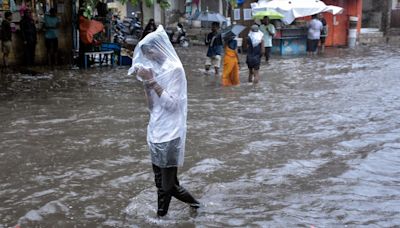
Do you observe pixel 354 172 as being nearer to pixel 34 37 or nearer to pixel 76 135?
pixel 76 135

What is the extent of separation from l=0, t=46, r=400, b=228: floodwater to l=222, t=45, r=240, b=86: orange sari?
0.54 m

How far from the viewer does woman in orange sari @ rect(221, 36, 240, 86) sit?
12500mm

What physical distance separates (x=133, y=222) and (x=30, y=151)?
2.81m

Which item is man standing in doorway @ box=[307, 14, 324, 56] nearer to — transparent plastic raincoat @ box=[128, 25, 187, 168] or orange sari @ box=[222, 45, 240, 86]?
orange sari @ box=[222, 45, 240, 86]

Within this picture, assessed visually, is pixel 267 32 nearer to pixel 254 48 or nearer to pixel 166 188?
pixel 254 48

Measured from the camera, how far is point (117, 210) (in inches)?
197

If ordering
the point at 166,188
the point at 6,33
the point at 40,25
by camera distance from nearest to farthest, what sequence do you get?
1. the point at 166,188
2. the point at 6,33
3. the point at 40,25

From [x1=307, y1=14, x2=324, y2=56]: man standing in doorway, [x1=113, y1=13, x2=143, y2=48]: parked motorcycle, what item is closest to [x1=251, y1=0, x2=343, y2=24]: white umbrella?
[x1=307, y1=14, x2=324, y2=56]: man standing in doorway

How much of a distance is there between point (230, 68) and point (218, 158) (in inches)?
240

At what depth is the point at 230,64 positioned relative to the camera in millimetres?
12445

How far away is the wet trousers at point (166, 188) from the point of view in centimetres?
446

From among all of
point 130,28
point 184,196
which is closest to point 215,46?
point 184,196

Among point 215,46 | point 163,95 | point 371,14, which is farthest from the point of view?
point 371,14

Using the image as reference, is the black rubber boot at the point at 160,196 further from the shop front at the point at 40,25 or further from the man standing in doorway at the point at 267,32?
the man standing in doorway at the point at 267,32
